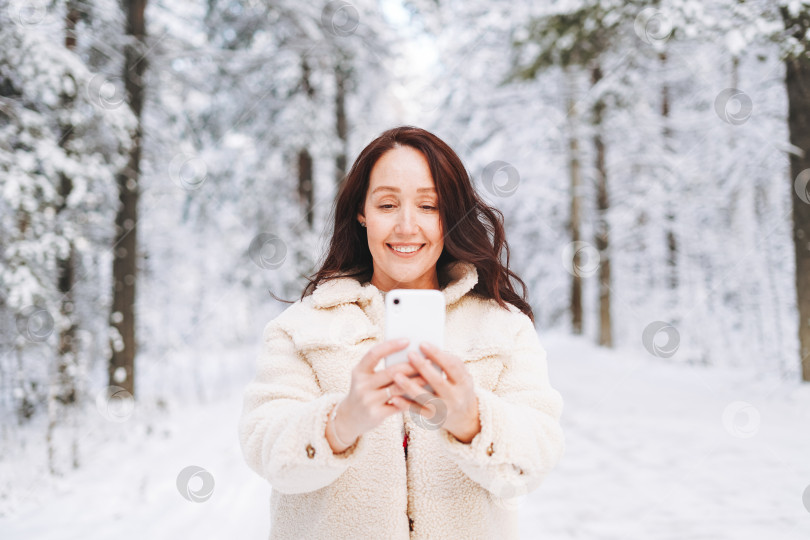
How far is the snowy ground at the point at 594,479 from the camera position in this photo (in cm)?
365

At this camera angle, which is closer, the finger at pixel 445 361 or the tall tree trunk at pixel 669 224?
the finger at pixel 445 361

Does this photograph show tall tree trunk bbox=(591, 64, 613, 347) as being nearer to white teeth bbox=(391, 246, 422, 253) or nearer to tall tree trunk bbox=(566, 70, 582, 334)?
tall tree trunk bbox=(566, 70, 582, 334)

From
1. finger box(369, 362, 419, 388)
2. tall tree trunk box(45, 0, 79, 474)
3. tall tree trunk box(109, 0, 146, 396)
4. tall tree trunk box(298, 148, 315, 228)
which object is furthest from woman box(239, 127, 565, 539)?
tall tree trunk box(298, 148, 315, 228)

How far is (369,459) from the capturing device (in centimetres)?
155

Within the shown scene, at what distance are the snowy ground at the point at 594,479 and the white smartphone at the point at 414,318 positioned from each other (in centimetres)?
292

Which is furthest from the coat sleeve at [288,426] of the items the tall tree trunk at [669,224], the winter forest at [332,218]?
the tall tree trunk at [669,224]

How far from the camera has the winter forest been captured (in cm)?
448

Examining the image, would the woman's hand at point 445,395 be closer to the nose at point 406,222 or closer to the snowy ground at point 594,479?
the nose at point 406,222

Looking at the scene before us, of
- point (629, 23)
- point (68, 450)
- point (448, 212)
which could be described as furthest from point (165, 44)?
point (448, 212)

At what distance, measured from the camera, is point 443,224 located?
1734 mm

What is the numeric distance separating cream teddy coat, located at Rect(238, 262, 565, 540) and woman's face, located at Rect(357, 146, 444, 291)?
149mm

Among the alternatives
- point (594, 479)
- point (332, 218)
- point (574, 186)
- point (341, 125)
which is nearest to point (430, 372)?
point (332, 218)

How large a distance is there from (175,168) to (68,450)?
386 centimetres

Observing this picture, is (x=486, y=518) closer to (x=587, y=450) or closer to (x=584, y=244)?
(x=587, y=450)
